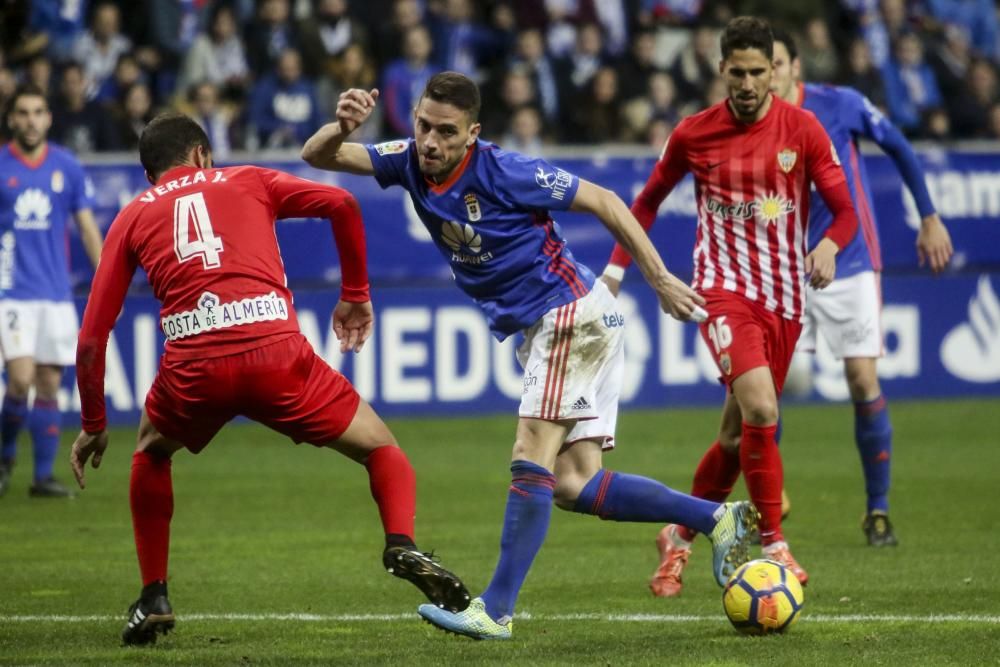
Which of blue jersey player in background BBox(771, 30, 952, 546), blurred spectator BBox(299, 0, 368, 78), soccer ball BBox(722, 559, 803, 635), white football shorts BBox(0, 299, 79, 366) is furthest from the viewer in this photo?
blurred spectator BBox(299, 0, 368, 78)

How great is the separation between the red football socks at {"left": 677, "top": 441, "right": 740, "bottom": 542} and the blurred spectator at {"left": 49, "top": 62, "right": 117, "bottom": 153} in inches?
337

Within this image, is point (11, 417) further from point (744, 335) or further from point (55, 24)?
point (55, 24)

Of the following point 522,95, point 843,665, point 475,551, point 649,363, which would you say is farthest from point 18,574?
point 522,95

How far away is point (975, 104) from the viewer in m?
17.6

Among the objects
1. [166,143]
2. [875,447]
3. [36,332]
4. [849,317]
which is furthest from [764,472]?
[36,332]

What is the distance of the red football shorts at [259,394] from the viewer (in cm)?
601

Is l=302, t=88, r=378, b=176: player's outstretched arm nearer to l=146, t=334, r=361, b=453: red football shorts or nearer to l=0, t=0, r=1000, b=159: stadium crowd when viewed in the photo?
l=146, t=334, r=361, b=453: red football shorts

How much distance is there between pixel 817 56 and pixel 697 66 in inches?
46.2

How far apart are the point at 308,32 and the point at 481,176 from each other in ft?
35.2

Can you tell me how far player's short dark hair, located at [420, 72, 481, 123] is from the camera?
619 cm

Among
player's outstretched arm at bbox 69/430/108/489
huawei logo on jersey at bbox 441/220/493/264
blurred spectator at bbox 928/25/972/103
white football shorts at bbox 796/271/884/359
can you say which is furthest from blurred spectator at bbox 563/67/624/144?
player's outstretched arm at bbox 69/430/108/489

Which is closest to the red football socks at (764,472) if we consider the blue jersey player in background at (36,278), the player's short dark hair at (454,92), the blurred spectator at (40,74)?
the player's short dark hair at (454,92)

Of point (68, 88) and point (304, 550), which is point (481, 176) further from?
point (68, 88)

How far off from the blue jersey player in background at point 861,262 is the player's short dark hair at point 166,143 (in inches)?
132
